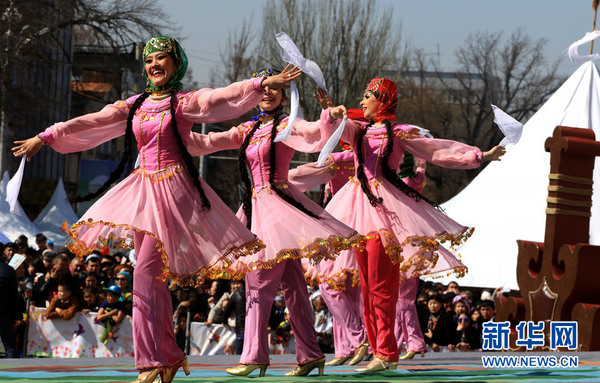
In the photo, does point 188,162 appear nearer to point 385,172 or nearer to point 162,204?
point 162,204

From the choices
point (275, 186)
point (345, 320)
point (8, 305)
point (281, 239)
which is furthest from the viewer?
point (8, 305)

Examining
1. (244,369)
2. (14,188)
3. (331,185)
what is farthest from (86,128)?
(331,185)

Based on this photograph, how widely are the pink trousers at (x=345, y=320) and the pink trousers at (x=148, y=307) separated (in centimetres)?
283

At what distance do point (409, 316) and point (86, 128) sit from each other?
4154 mm

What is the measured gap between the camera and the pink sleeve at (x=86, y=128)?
22.2ft

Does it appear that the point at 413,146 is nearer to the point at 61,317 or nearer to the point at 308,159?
the point at 61,317

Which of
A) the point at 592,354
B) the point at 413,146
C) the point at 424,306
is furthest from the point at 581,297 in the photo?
the point at 413,146

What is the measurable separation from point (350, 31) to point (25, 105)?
48.2 feet

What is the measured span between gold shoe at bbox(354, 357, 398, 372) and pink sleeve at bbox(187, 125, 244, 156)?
1958mm

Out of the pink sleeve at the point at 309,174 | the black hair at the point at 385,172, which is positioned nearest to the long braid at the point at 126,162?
the black hair at the point at 385,172

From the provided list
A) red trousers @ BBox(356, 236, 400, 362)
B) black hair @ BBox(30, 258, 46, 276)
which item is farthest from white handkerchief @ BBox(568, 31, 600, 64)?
black hair @ BBox(30, 258, 46, 276)

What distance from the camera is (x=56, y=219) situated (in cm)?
2492

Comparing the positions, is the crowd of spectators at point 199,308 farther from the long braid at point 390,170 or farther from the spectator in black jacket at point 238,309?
the long braid at point 390,170

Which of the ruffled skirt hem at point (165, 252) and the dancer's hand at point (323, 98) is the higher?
the dancer's hand at point (323, 98)
